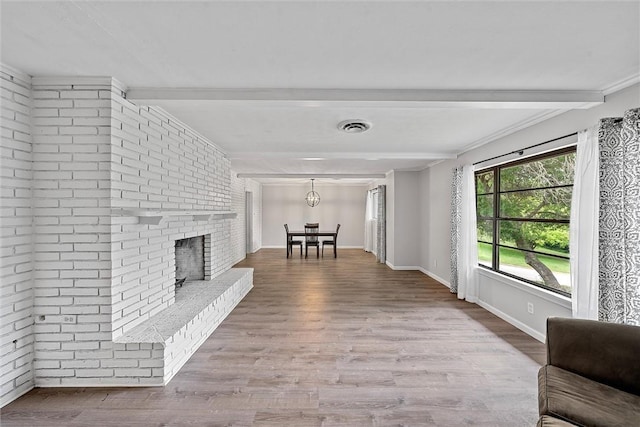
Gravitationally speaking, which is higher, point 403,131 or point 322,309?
point 403,131

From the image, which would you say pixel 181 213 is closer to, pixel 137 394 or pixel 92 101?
pixel 92 101

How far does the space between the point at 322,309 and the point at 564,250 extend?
9.53ft

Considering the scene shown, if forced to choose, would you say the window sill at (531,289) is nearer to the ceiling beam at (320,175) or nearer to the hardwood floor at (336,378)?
the hardwood floor at (336,378)

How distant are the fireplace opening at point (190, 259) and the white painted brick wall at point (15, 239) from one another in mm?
1778

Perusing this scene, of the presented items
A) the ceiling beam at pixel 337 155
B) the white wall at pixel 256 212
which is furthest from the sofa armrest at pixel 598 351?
the white wall at pixel 256 212

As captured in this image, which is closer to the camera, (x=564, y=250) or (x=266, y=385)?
(x=266, y=385)

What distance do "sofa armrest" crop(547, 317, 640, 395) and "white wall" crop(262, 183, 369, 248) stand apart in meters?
8.46

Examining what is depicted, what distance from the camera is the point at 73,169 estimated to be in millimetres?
2189

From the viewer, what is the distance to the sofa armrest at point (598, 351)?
1.56 metres

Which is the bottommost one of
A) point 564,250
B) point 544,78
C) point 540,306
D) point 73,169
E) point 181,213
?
point 540,306

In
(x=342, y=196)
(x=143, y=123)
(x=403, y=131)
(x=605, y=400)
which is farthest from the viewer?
(x=342, y=196)

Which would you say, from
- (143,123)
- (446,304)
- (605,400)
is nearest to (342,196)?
(446,304)

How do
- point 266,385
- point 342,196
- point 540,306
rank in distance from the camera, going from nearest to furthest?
point 266,385, point 540,306, point 342,196

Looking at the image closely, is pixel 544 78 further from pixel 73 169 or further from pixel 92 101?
pixel 73 169
